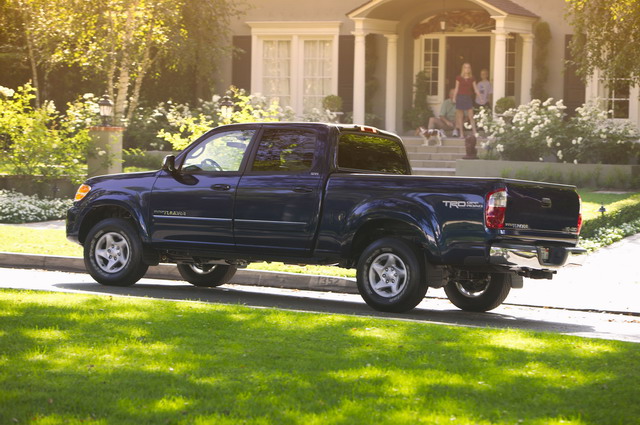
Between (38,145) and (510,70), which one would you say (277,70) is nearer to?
(510,70)

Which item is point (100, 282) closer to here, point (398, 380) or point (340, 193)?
point (340, 193)

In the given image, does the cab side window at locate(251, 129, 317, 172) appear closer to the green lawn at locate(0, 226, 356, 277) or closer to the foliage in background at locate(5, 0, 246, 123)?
the green lawn at locate(0, 226, 356, 277)

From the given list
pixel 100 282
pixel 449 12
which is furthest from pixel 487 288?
pixel 449 12

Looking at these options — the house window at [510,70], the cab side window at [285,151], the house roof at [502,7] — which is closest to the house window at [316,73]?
the house roof at [502,7]

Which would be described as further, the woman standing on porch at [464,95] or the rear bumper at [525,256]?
the woman standing on porch at [464,95]

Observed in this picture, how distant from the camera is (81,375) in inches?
261

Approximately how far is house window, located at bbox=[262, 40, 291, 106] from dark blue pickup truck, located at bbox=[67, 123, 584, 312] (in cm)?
1813

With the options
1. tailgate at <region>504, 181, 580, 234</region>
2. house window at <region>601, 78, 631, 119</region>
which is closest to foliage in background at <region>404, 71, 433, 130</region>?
house window at <region>601, 78, 631, 119</region>

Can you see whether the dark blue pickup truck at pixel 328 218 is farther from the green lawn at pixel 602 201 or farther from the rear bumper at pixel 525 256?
the green lawn at pixel 602 201

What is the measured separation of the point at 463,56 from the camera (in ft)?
96.6

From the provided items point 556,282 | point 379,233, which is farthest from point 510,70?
point 379,233

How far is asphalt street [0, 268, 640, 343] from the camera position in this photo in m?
10.2

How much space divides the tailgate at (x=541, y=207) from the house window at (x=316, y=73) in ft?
65.2

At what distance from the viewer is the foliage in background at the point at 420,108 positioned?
29.1 metres
